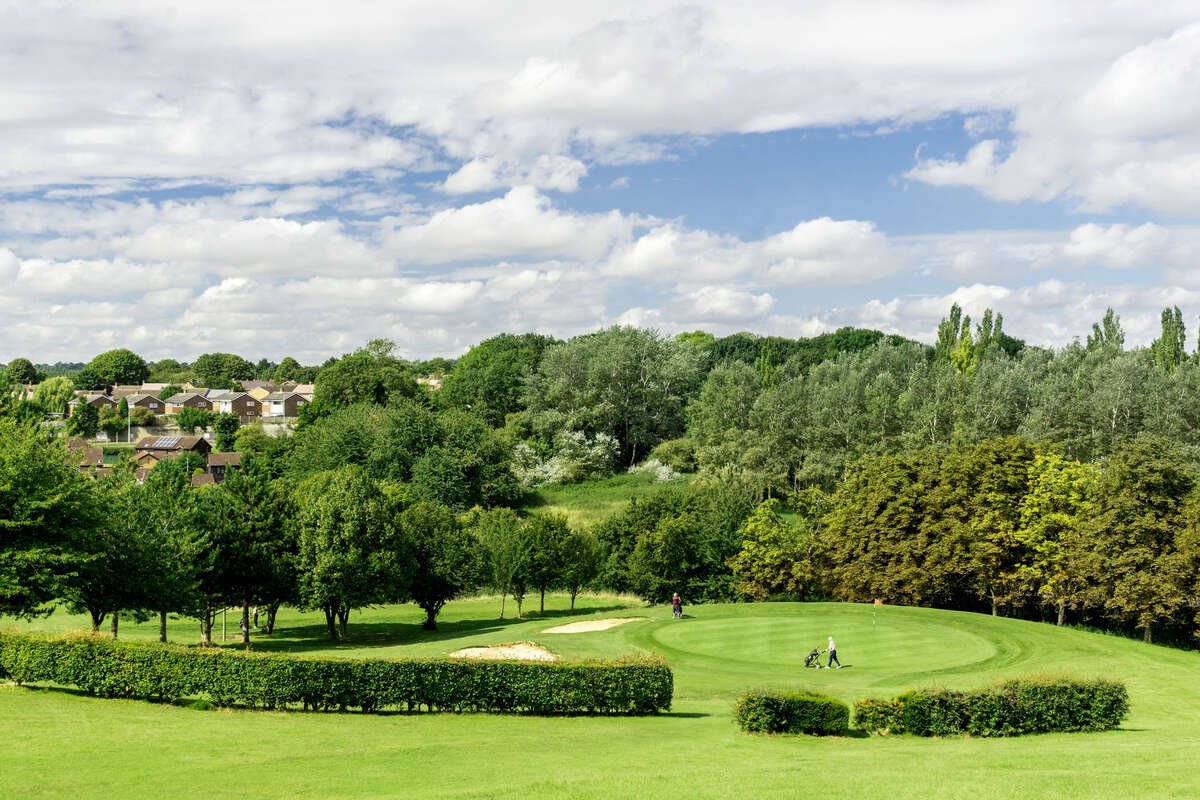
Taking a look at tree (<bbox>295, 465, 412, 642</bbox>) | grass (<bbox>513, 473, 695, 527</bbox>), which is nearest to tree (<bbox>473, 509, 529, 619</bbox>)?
tree (<bbox>295, 465, 412, 642</bbox>)

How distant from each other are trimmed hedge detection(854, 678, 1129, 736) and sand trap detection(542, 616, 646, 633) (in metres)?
20.3

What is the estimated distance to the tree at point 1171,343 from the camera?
7994 cm

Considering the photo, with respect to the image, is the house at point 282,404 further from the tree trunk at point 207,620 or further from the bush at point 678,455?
the tree trunk at point 207,620

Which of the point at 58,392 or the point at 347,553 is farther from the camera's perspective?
the point at 58,392

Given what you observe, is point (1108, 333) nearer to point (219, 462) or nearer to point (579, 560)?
point (579, 560)

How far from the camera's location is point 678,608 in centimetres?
4584

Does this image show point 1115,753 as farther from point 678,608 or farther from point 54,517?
point 54,517

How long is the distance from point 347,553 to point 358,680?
20203 mm

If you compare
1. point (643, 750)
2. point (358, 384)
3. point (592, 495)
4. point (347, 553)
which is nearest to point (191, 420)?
point (358, 384)

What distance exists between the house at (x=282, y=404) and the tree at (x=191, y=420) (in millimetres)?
30637

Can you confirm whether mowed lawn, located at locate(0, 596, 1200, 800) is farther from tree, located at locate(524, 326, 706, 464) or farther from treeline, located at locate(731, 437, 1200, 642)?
tree, located at locate(524, 326, 706, 464)

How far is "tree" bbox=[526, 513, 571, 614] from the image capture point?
53406 mm

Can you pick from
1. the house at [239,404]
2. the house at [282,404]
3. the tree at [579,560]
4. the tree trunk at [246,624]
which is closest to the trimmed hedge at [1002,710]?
the tree trunk at [246,624]

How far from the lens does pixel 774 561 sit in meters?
55.2
